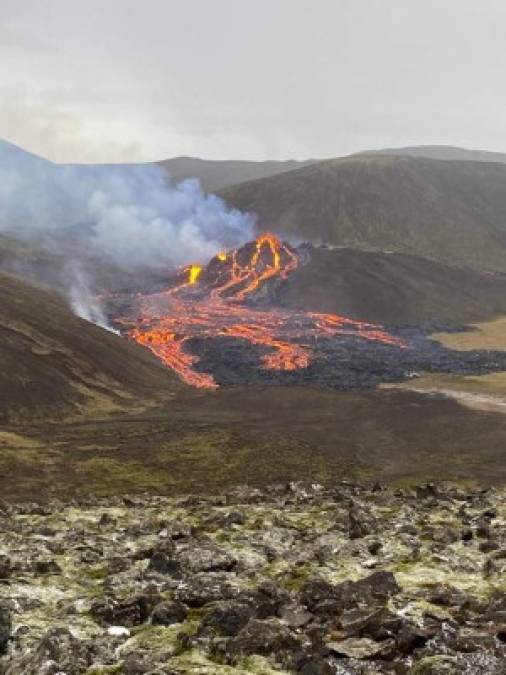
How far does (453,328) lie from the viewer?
14475 cm

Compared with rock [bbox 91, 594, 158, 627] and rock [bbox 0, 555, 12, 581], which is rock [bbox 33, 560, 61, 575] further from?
rock [bbox 91, 594, 158, 627]

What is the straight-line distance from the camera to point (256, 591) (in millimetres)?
14211

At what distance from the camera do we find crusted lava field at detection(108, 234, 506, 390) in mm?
98500

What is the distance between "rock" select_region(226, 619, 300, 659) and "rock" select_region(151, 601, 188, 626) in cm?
195

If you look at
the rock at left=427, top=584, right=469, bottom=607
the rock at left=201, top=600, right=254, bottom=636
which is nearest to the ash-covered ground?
the rock at left=427, top=584, right=469, bottom=607

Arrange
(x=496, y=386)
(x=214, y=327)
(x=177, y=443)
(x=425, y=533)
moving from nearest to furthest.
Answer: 1. (x=425, y=533)
2. (x=177, y=443)
3. (x=496, y=386)
4. (x=214, y=327)

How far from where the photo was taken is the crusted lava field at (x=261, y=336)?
9850 centimetres

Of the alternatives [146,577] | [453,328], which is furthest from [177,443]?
[453,328]

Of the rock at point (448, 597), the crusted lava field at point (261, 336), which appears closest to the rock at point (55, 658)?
the rock at point (448, 597)

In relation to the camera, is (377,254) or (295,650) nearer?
(295,650)

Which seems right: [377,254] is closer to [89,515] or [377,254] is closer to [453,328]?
[453,328]

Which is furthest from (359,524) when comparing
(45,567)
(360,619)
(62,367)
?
(62,367)

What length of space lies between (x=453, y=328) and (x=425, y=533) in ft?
423

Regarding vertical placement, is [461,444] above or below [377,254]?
below
